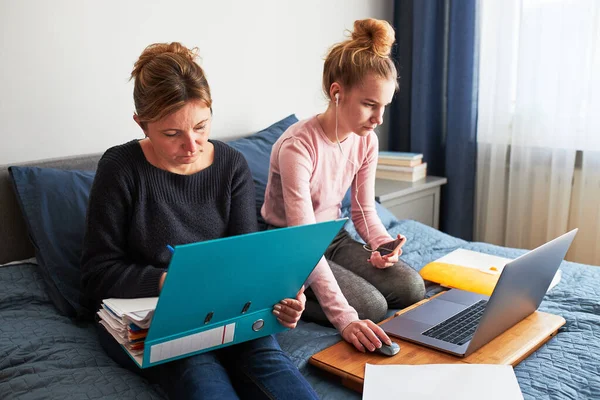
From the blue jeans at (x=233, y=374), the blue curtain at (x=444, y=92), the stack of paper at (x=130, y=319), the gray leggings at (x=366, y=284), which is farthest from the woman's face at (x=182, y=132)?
the blue curtain at (x=444, y=92)

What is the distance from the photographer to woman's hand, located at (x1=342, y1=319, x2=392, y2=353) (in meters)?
1.33

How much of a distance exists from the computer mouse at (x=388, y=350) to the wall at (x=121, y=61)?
1.17 metres

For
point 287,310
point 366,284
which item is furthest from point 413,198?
point 287,310

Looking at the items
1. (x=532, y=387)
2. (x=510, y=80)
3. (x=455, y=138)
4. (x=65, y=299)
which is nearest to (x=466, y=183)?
(x=455, y=138)

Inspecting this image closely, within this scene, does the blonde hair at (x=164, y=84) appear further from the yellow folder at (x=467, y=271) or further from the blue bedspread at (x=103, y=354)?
the yellow folder at (x=467, y=271)

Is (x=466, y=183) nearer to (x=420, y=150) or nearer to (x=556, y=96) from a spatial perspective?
(x=420, y=150)

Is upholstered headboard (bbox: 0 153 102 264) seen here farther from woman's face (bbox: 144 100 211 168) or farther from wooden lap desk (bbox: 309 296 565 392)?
wooden lap desk (bbox: 309 296 565 392)

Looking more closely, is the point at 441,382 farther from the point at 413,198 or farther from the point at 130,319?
the point at 413,198

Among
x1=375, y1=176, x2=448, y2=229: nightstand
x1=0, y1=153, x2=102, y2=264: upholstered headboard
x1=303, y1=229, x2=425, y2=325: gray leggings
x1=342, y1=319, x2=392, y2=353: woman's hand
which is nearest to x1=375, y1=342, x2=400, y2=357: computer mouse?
x1=342, y1=319, x2=392, y2=353: woman's hand

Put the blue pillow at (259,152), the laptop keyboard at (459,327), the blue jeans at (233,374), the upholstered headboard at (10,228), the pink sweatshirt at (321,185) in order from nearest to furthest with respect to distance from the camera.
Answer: the blue jeans at (233,374)
the laptop keyboard at (459,327)
the pink sweatshirt at (321,185)
the upholstered headboard at (10,228)
the blue pillow at (259,152)

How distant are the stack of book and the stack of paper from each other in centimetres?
172

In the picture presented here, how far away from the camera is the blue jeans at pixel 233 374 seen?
111 centimetres

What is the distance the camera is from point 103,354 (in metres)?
1.33

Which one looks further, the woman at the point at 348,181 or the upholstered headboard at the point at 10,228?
the upholstered headboard at the point at 10,228
